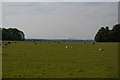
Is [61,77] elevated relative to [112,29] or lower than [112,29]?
lower

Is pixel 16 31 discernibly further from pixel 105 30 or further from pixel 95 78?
pixel 95 78

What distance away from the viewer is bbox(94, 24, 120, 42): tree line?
417ft

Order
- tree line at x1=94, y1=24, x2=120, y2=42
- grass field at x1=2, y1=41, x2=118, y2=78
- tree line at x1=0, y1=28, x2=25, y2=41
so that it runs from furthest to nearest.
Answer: tree line at x1=0, y1=28, x2=25, y2=41 < tree line at x1=94, y1=24, x2=120, y2=42 < grass field at x1=2, y1=41, x2=118, y2=78

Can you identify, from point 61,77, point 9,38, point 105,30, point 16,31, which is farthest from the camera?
point 16,31

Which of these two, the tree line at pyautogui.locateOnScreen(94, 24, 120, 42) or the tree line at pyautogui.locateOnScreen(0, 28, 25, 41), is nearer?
the tree line at pyautogui.locateOnScreen(94, 24, 120, 42)

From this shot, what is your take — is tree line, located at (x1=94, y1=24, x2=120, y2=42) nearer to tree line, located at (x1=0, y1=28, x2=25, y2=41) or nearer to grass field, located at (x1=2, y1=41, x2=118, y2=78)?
tree line, located at (x1=0, y1=28, x2=25, y2=41)

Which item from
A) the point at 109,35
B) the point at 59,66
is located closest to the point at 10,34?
the point at 109,35

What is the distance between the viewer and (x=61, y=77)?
46.3ft

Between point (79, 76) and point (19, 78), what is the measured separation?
363 centimetres

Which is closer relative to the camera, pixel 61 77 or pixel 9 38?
pixel 61 77

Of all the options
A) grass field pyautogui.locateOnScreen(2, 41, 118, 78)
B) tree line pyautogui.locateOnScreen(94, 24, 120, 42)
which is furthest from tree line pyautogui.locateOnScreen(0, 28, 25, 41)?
grass field pyautogui.locateOnScreen(2, 41, 118, 78)

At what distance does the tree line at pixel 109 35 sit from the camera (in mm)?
127000

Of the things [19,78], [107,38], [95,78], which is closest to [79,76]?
[95,78]

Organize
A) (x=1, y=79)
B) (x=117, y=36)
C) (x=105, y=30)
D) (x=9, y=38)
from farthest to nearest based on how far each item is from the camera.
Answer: (x=9, y=38) → (x=105, y=30) → (x=117, y=36) → (x=1, y=79)
